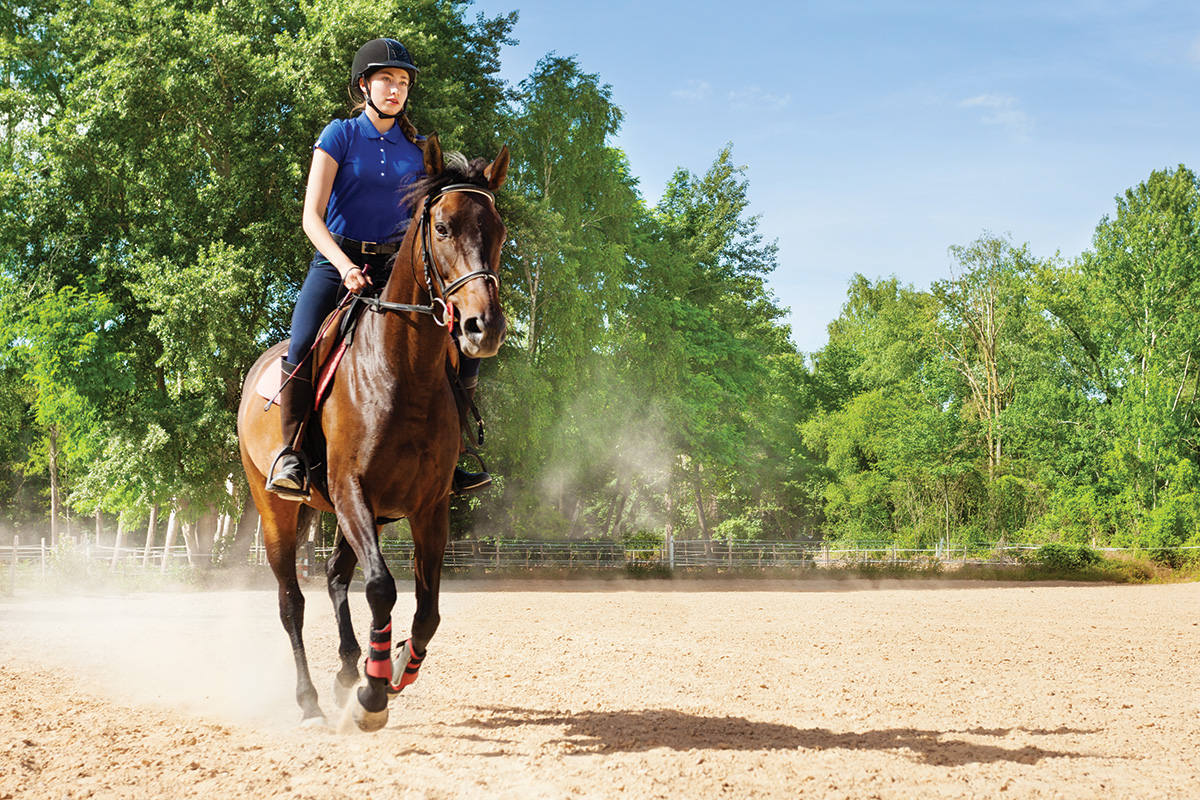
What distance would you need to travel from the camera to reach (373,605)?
16.8 ft

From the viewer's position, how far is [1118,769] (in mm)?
5426

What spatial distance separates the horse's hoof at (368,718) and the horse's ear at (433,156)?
318 cm

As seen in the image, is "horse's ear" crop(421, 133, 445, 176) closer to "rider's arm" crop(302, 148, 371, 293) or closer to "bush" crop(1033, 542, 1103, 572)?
"rider's arm" crop(302, 148, 371, 293)

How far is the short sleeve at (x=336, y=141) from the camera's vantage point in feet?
18.8

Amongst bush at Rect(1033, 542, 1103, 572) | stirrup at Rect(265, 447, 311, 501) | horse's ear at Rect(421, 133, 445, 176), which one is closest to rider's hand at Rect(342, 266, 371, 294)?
horse's ear at Rect(421, 133, 445, 176)

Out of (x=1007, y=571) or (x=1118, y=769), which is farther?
(x=1007, y=571)

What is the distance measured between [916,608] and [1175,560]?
22880 millimetres

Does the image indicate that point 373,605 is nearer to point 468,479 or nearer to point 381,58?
point 468,479

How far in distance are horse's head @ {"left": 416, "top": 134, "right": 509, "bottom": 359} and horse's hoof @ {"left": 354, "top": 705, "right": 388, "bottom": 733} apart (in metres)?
2.22

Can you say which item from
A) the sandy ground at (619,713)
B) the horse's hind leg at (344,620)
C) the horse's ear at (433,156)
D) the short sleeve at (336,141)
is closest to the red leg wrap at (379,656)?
the sandy ground at (619,713)

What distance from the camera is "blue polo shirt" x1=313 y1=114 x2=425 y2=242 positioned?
5.81 meters

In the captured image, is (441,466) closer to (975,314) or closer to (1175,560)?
(1175,560)

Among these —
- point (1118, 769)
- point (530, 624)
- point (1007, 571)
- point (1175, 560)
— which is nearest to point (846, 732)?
point (1118, 769)

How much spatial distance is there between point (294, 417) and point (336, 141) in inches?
72.1
